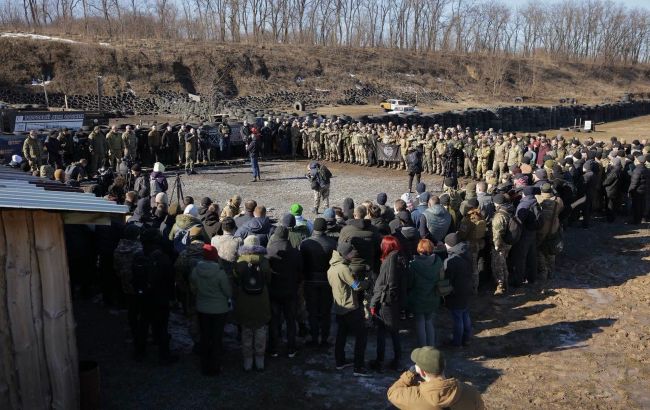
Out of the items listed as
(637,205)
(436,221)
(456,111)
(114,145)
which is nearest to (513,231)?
(436,221)

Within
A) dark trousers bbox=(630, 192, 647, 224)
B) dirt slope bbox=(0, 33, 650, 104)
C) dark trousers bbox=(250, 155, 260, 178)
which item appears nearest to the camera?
dark trousers bbox=(630, 192, 647, 224)

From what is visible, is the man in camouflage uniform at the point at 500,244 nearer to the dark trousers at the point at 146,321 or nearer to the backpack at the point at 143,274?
the dark trousers at the point at 146,321

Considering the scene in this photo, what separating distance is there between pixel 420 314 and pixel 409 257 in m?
1.08

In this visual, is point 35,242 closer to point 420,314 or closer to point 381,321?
point 381,321

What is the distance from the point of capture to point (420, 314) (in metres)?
7.46

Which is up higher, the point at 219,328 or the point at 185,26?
the point at 185,26

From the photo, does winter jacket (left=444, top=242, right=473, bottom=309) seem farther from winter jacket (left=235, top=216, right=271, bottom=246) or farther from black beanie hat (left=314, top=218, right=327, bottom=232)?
winter jacket (left=235, top=216, right=271, bottom=246)

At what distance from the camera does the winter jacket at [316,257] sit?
764 centimetres

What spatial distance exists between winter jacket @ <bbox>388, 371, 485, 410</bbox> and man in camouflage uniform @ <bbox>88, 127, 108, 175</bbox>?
16657mm

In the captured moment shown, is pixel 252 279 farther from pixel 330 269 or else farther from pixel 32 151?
pixel 32 151

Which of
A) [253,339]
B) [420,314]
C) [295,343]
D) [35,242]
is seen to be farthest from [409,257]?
[35,242]

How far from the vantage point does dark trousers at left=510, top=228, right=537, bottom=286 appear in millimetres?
10008

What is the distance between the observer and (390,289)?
6.92m

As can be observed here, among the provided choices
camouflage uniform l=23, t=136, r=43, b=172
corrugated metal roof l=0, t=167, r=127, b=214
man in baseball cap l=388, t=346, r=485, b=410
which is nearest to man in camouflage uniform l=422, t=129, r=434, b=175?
camouflage uniform l=23, t=136, r=43, b=172
